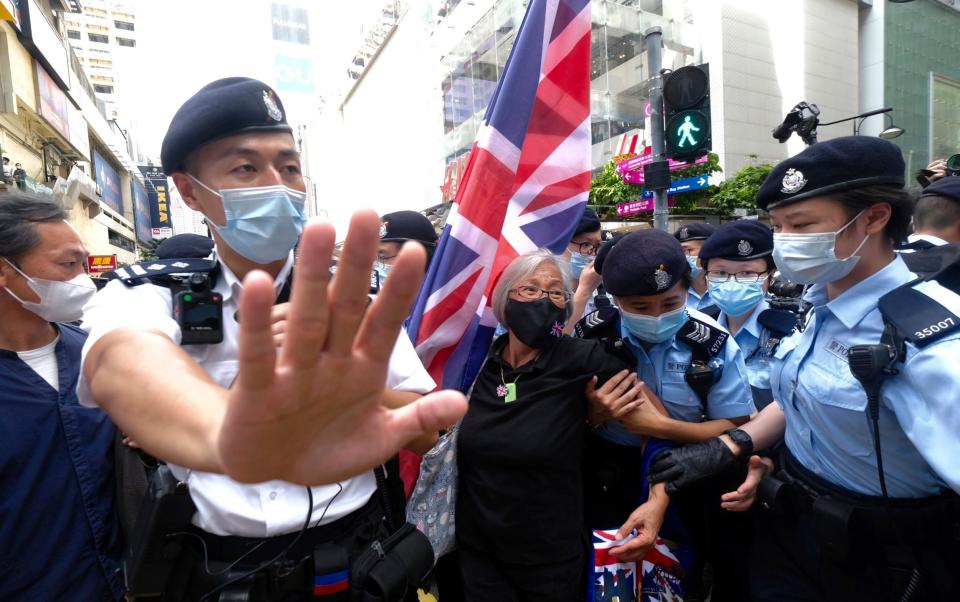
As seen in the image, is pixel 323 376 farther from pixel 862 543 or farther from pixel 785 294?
pixel 785 294

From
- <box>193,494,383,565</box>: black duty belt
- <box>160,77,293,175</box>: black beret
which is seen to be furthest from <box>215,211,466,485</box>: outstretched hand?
<box>160,77,293,175</box>: black beret

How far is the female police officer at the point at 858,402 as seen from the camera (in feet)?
4.83

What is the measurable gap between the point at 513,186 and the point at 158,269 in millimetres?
1726

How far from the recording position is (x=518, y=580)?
2.12 meters

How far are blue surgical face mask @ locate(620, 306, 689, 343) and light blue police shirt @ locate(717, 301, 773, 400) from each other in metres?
0.81

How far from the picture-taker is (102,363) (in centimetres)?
106

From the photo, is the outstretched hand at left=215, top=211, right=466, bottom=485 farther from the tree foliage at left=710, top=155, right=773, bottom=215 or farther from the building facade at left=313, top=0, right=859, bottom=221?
the tree foliage at left=710, top=155, right=773, bottom=215

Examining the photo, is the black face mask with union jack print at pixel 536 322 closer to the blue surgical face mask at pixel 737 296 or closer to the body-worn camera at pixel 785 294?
the blue surgical face mask at pixel 737 296

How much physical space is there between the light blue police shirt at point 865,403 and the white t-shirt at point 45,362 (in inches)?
105

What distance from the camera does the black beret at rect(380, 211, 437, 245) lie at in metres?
3.76

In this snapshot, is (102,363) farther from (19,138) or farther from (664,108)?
(19,138)

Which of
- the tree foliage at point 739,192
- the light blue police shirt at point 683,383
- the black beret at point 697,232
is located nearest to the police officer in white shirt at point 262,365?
the light blue police shirt at point 683,383

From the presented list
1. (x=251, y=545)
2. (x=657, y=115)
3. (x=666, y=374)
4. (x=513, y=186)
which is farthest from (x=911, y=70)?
(x=251, y=545)

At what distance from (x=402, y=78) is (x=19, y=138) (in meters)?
22.9
